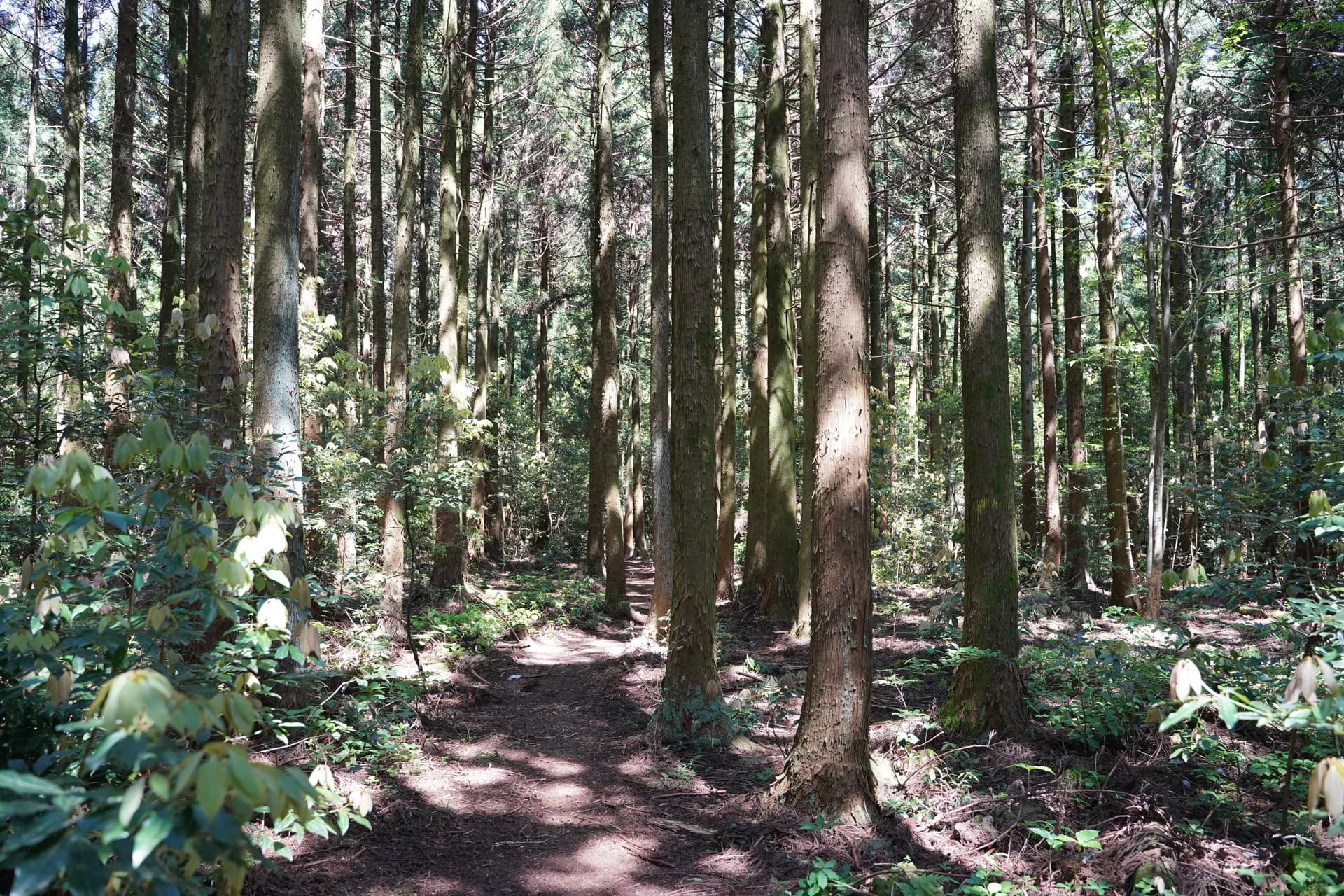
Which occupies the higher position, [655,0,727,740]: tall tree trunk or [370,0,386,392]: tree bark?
[370,0,386,392]: tree bark

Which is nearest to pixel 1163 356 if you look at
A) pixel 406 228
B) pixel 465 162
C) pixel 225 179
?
pixel 225 179

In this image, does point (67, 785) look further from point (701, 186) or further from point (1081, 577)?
point (1081, 577)

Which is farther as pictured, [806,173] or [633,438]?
[633,438]

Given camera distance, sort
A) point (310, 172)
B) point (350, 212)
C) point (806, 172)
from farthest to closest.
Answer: point (350, 212) < point (806, 172) < point (310, 172)

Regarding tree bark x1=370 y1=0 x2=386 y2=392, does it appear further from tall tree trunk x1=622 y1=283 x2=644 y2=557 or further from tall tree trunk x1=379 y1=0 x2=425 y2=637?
tall tree trunk x1=622 y1=283 x2=644 y2=557

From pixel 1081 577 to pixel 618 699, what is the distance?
11.4 metres

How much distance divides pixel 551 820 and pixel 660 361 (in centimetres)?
666

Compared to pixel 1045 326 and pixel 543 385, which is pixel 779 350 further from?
pixel 543 385

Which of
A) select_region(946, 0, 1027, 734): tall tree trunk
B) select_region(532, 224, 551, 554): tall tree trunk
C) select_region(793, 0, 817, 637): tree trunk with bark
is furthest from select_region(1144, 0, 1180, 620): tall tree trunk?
select_region(532, 224, 551, 554): tall tree trunk

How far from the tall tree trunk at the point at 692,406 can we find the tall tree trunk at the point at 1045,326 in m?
8.34

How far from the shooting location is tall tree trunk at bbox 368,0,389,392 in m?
14.4

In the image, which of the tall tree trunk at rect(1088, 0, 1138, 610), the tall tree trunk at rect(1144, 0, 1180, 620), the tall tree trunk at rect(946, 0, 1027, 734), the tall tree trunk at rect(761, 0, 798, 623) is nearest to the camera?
the tall tree trunk at rect(946, 0, 1027, 734)

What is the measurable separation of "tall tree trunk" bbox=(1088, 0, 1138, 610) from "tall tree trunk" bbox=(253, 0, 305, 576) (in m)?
10.8

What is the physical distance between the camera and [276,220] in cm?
584
